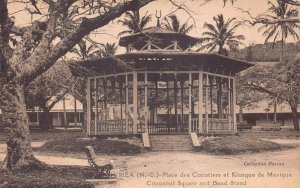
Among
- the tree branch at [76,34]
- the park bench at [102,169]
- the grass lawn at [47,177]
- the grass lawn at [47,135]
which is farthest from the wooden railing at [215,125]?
the grass lawn at [47,135]

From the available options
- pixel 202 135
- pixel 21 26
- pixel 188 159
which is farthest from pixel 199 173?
pixel 202 135

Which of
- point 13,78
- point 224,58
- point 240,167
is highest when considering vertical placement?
point 224,58

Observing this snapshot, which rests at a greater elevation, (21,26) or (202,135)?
(21,26)

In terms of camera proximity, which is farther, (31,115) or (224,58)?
(31,115)

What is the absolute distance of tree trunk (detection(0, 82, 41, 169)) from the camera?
11.2 meters

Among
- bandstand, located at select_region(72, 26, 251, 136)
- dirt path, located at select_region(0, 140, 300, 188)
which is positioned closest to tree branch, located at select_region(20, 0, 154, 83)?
dirt path, located at select_region(0, 140, 300, 188)

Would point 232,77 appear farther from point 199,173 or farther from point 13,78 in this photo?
point 13,78

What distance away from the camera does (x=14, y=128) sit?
11.3 m

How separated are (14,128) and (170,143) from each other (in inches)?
328

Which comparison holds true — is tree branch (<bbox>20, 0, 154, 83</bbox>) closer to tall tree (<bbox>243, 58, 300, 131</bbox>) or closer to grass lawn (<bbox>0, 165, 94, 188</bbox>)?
grass lawn (<bbox>0, 165, 94, 188</bbox>)

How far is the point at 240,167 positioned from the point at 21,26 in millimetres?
7253

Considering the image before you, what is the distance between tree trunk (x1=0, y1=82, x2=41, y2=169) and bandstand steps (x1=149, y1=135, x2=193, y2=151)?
24.5 feet

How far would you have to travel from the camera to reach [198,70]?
19.9 metres

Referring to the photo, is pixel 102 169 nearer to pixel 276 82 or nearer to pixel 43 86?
pixel 276 82
